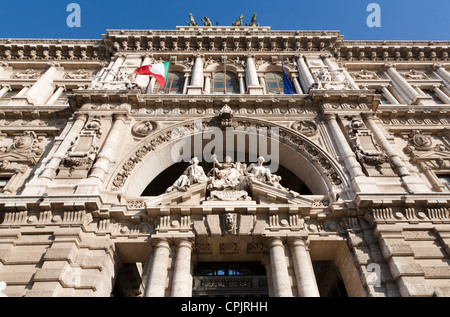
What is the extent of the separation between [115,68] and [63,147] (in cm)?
712

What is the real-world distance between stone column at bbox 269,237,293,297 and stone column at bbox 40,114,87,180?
27.7ft

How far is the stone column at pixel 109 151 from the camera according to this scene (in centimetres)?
1110

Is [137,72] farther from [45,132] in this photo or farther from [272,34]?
[272,34]

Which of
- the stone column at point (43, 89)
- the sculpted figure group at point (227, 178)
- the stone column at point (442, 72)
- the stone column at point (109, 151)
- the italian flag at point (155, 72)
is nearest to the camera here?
the sculpted figure group at point (227, 178)

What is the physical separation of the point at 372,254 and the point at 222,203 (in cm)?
490

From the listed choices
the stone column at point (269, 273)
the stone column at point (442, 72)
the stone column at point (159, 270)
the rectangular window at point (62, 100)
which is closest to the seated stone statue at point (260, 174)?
the stone column at point (269, 273)

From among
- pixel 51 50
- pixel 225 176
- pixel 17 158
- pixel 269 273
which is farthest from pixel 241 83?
pixel 51 50

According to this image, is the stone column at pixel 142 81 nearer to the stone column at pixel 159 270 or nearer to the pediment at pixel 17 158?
the pediment at pixel 17 158

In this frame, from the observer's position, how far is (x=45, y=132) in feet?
46.6

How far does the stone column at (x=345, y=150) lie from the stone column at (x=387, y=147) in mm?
1464

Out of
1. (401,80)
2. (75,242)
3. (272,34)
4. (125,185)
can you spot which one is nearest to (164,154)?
(125,185)

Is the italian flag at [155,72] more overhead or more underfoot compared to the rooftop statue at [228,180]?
more overhead

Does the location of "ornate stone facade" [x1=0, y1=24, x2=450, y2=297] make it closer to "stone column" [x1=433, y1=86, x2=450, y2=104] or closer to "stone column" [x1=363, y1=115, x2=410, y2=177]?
"stone column" [x1=363, y1=115, x2=410, y2=177]

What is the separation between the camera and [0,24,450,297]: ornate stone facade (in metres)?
8.79
